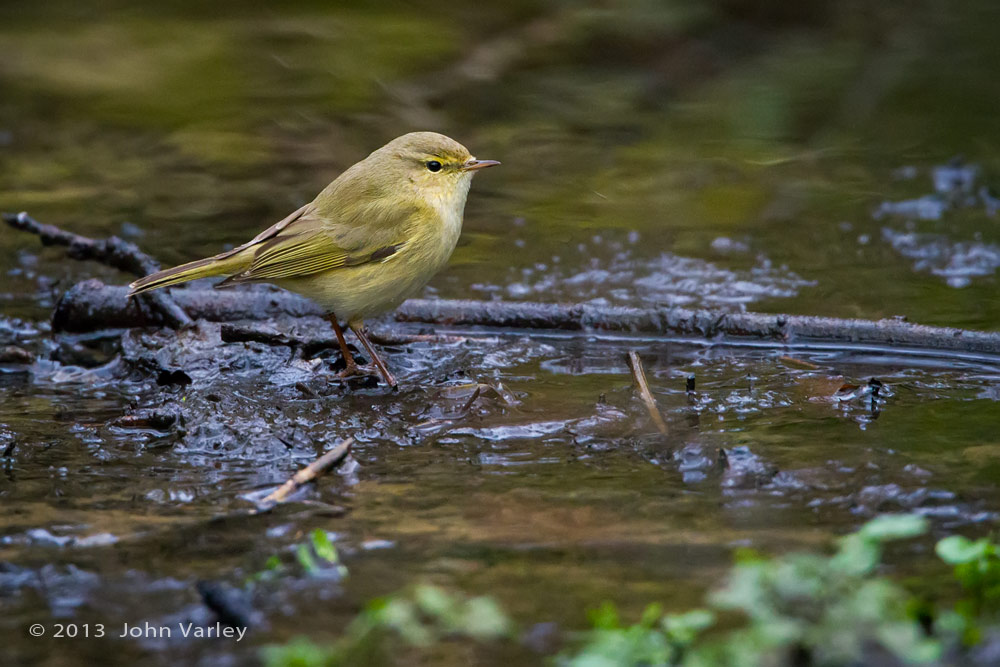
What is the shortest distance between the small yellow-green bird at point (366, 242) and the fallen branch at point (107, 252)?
44 cm

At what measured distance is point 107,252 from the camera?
5.70 meters

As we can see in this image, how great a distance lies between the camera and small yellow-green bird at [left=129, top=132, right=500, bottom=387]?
5.05 m

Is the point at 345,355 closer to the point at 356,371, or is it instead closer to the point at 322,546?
the point at 356,371

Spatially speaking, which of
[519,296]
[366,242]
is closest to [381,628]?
[366,242]

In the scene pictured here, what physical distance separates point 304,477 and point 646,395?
4.68 feet

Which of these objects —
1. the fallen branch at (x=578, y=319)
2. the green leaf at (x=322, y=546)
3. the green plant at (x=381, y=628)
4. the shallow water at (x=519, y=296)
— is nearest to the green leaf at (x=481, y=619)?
the green plant at (x=381, y=628)

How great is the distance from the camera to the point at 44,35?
11.6 metres

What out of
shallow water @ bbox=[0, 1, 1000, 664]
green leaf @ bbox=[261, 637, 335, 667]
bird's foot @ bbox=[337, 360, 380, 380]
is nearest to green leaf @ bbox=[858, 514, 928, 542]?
shallow water @ bbox=[0, 1, 1000, 664]

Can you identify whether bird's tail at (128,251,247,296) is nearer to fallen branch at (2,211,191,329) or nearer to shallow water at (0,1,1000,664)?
shallow water at (0,1,1000,664)

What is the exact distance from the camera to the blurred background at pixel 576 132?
6379 millimetres

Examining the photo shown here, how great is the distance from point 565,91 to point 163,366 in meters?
6.21

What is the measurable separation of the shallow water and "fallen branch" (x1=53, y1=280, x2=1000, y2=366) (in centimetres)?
10

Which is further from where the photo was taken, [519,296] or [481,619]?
[519,296]

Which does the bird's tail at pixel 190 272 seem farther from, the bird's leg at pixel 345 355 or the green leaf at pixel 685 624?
the green leaf at pixel 685 624
